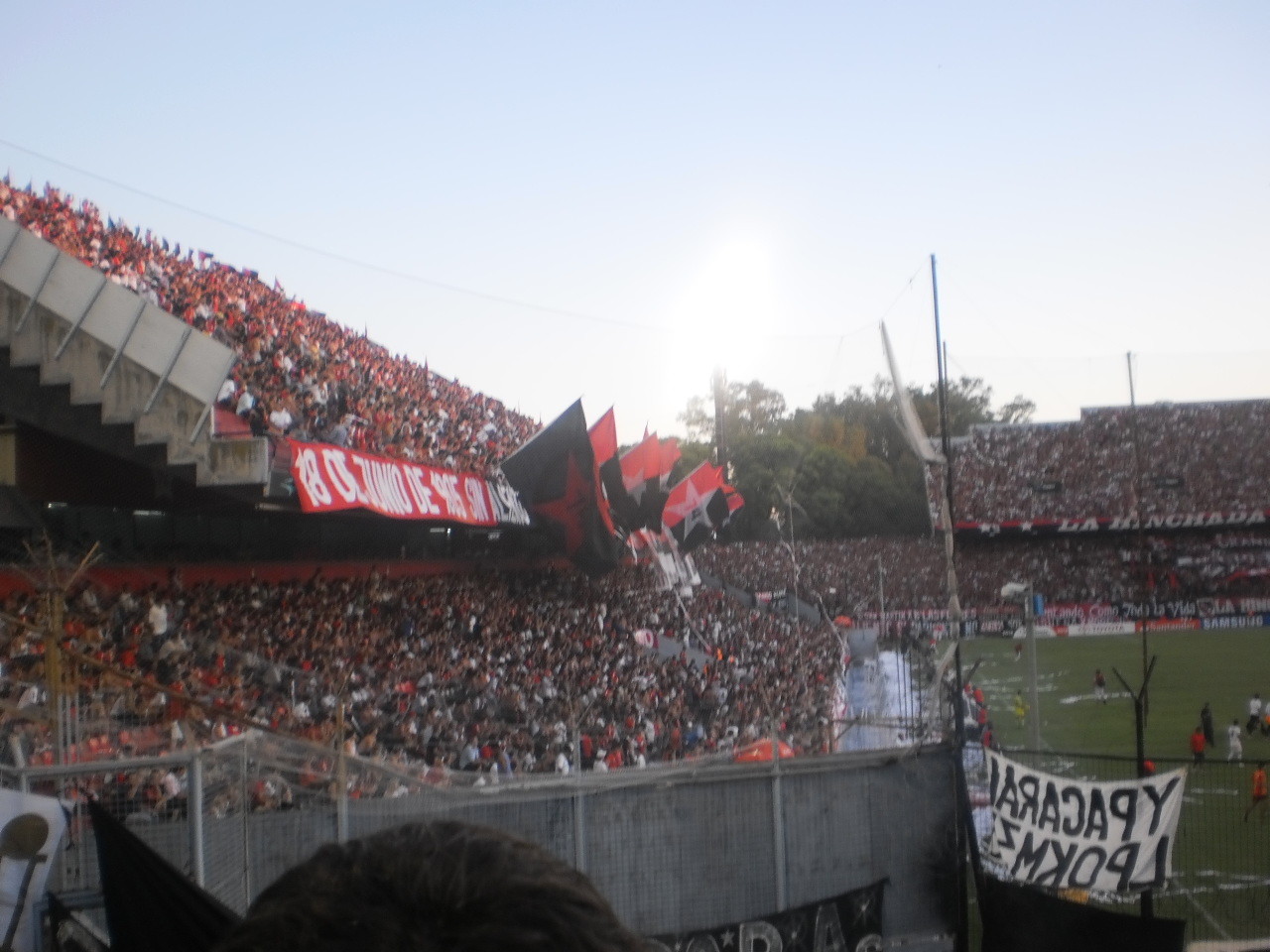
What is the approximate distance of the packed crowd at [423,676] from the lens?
10508 millimetres

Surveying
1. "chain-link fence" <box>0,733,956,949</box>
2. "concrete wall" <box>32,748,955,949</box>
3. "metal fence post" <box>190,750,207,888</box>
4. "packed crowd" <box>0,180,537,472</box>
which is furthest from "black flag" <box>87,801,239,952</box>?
"packed crowd" <box>0,180,537,472</box>

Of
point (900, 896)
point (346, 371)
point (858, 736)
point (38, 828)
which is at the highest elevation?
point (346, 371)

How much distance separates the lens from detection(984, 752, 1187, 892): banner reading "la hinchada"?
8.73 m

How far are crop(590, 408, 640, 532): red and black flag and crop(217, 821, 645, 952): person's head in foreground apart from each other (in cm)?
2152

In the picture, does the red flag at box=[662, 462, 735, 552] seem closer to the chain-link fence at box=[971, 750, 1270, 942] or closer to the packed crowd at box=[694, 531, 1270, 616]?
the packed crowd at box=[694, 531, 1270, 616]

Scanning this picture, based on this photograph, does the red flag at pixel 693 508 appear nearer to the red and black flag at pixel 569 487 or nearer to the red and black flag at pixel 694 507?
the red and black flag at pixel 694 507

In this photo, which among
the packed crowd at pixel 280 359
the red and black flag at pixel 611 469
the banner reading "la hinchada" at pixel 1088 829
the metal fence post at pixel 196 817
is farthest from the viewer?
the red and black flag at pixel 611 469

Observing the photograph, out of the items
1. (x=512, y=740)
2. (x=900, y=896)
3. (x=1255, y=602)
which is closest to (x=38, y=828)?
(x=900, y=896)

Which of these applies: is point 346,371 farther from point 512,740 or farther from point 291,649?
point 512,740

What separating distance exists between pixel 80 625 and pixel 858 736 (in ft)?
26.4

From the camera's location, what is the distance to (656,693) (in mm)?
20531

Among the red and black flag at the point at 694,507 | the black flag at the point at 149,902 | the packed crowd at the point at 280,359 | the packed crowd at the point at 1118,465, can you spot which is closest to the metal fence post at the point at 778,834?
the black flag at the point at 149,902

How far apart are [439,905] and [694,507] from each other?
2902cm

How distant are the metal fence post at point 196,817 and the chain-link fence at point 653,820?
0.02m
